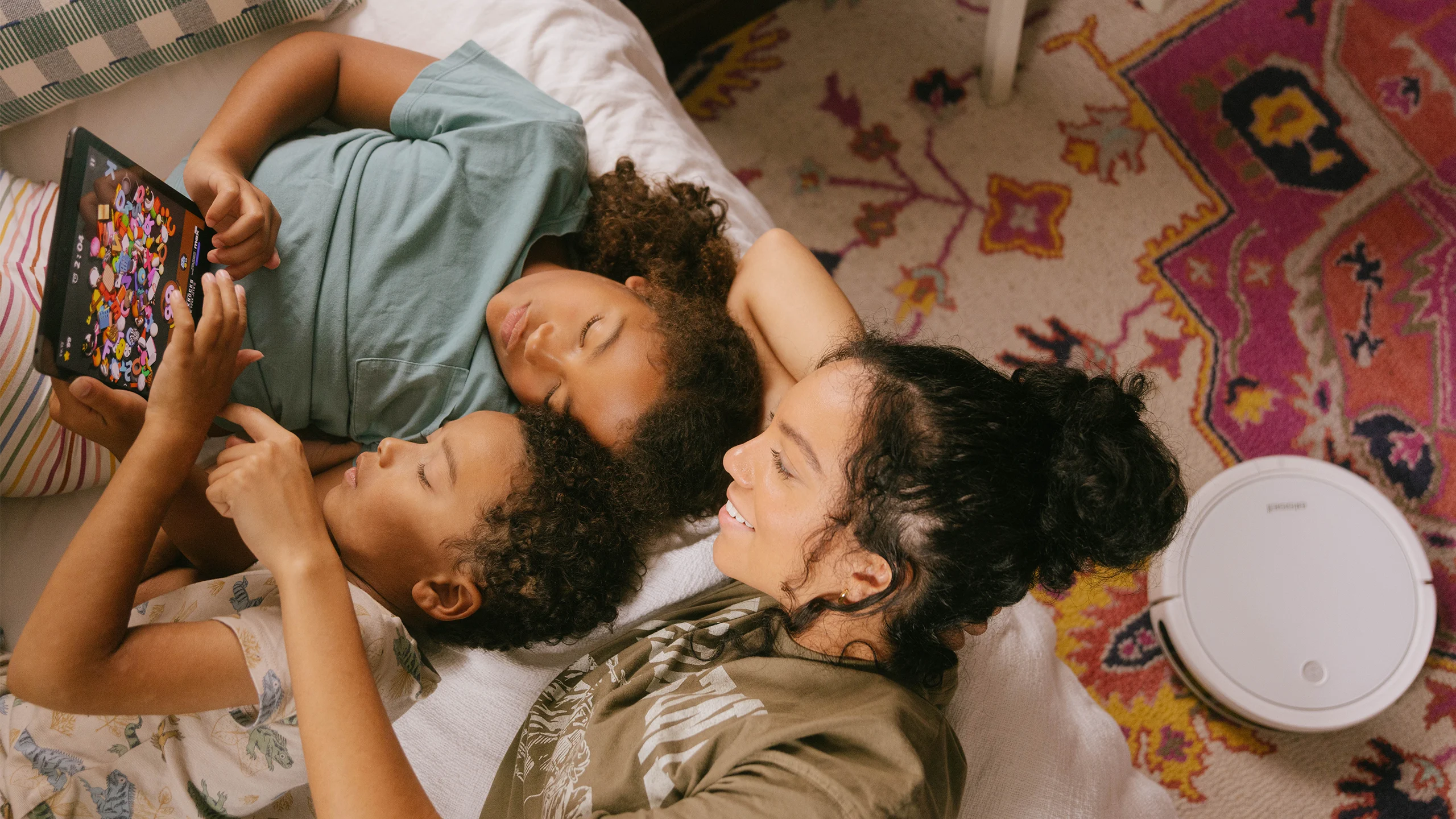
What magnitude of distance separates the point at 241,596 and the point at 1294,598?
1349 mm

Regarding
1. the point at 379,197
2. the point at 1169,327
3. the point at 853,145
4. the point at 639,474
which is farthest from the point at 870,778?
the point at 853,145

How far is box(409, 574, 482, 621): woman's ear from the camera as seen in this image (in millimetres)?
954

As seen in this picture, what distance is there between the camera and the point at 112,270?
770 millimetres

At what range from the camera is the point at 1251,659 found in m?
1.25

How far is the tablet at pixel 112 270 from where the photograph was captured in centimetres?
72

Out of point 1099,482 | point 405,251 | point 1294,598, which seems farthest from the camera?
point 1294,598

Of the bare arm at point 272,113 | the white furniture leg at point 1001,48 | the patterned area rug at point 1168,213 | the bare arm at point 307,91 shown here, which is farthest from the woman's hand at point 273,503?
the white furniture leg at point 1001,48

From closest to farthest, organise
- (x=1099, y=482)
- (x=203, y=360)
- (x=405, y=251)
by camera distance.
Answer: (x=1099, y=482) → (x=203, y=360) → (x=405, y=251)

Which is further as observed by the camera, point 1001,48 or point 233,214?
point 1001,48

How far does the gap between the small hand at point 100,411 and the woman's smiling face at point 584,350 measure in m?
0.37

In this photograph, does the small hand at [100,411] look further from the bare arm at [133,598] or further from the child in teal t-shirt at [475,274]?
the child in teal t-shirt at [475,274]

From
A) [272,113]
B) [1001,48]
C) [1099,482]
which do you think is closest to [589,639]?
[1099,482]

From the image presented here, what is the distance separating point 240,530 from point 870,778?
1.96ft

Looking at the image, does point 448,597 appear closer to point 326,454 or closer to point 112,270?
point 326,454
